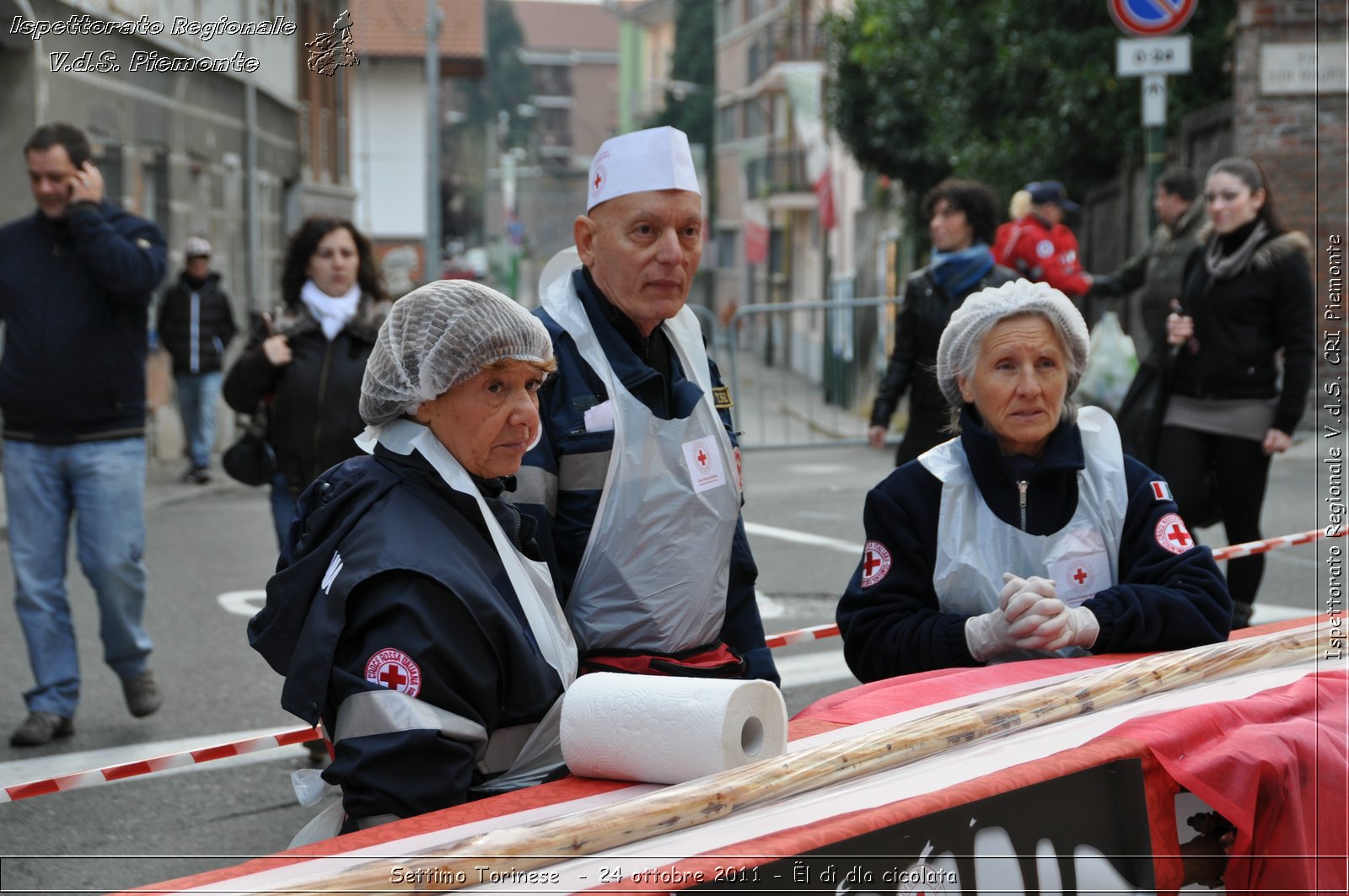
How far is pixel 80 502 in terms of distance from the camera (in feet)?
19.4

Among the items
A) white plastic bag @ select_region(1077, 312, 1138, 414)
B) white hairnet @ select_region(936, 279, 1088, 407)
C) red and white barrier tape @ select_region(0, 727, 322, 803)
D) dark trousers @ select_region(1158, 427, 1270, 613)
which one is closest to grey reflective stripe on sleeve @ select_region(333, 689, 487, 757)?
red and white barrier tape @ select_region(0, 727, 322, 803)

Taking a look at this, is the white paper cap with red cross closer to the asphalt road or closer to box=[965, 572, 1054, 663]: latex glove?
box=[965, 572, 1054, 663]: latex glove

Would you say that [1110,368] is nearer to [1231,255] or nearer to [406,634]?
[1231,255]

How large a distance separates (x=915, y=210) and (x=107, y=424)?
19297 mm

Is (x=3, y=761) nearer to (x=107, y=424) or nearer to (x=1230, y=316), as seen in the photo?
(x=107, y=424)

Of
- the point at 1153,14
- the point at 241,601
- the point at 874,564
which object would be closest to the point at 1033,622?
the point at 874,564

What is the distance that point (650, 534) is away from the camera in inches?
127

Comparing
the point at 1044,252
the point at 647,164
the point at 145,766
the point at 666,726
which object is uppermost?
the point at 1044,252

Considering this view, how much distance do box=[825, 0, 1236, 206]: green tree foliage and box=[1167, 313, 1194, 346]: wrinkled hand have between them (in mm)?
10279

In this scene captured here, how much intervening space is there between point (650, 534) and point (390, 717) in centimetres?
90

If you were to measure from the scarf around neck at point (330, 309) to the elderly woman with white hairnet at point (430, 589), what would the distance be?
303 centimetres

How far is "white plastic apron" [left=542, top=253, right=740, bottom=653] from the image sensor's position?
3.21 meters

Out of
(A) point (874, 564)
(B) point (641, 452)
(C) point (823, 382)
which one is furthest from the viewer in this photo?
(C) point (823, 382)

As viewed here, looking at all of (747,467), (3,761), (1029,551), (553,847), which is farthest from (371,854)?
(747,467)
